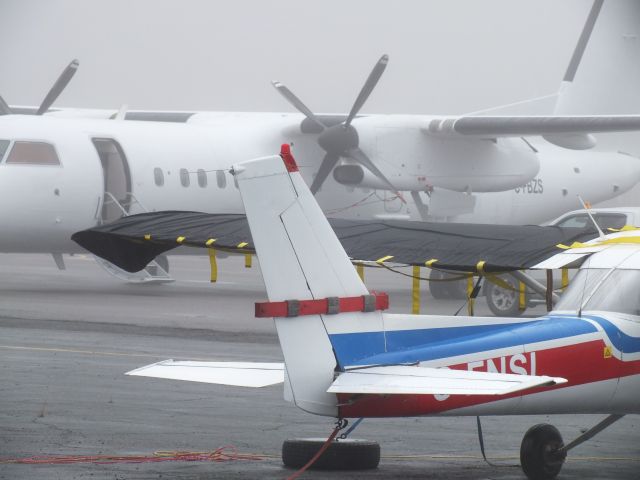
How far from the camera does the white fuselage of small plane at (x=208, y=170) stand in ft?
86.3

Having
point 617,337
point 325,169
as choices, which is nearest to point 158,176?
point 325,169

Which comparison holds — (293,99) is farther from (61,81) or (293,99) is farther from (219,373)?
(219,373)

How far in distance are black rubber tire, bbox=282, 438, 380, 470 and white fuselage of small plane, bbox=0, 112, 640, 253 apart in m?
15.3

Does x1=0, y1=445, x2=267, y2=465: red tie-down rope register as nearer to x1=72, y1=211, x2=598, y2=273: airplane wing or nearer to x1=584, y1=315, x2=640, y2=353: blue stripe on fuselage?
x1=72, y1=211, x2=598, y2=273: airplane wing

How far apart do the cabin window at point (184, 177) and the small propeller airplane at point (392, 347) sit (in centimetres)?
1953

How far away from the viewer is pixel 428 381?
322 inches

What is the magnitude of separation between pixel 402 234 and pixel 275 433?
3.00 m

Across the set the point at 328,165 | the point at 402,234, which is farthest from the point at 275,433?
the point at 328,165

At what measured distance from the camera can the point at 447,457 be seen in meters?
10.7

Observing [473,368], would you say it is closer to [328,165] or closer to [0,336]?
[0,336]

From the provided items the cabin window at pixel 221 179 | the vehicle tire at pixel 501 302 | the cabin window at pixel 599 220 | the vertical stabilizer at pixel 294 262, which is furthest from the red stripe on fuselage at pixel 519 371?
the cabin window at pixel 221 179

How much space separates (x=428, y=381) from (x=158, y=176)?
21000mm

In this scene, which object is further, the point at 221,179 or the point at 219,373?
the point at 221,179

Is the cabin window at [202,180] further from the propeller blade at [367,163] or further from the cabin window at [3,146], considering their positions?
the cabin window at [3,146]
